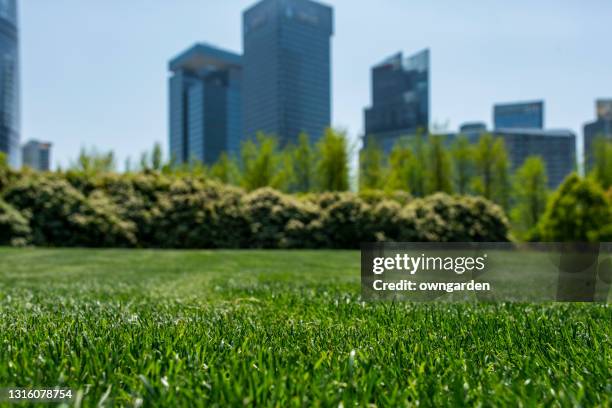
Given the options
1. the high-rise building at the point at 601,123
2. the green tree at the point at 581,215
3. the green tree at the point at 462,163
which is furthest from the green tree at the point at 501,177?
the high-rise building at the point at 601,123

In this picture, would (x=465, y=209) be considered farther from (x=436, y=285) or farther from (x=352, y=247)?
(x=436, y=285)

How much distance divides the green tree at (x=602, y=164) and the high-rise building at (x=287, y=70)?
294 feet

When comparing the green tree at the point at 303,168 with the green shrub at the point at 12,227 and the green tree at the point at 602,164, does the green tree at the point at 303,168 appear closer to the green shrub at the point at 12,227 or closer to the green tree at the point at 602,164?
the green shrub at the point at 12,227

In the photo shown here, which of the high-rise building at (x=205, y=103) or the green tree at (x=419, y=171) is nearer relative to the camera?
the green tree at (x=419, y=171)

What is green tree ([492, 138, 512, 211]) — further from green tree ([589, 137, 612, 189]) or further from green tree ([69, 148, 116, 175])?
green tree ([69, 148, 116, 175])

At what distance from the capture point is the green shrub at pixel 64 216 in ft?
60.6

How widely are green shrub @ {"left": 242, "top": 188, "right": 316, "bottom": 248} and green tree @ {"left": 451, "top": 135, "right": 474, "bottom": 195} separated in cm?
1637

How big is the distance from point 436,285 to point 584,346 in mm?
991

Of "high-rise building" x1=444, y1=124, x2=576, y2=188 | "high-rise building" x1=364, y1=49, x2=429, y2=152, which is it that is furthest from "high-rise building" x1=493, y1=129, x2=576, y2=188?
"high-rise building" x1=364, y1=49, x2=429, y2=152

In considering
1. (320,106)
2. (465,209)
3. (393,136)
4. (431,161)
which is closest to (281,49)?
(320,106)

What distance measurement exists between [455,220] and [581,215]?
19.3ft

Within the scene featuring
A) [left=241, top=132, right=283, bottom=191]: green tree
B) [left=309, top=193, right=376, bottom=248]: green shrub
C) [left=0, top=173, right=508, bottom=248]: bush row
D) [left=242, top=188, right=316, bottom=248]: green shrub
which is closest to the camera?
[left=0, top=173, right=508, bottom=248]: bush row

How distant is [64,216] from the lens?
1881cm

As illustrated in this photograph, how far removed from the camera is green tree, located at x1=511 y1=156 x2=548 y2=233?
3347 cm
